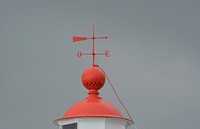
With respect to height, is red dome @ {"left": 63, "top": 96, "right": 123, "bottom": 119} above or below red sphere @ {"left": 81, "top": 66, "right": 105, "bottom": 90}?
below

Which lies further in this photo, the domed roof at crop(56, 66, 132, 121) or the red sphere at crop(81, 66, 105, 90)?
the red sphere at crop(81, 66, 105, 90)

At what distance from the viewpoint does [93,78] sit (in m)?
29.9

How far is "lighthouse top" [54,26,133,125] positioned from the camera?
28875mm

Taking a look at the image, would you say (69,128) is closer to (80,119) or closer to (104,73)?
(80,119)

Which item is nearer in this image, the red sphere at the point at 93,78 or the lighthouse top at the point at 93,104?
the lighthouse top at the point at 93,104

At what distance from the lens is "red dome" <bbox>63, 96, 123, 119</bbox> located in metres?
28.8

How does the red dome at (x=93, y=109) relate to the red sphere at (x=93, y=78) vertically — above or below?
below

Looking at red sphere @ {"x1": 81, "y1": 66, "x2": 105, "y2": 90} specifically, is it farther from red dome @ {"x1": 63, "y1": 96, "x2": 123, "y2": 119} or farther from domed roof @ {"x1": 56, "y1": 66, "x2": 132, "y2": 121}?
red dome @ {"x1": 63, "y1": 96, "x2": 123, "y2": 119}

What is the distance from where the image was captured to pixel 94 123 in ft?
93.4

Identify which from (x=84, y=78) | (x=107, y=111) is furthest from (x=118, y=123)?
(x=84, y=78)

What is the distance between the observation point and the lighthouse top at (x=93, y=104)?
94.7 feet

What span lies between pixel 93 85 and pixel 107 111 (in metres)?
1.60

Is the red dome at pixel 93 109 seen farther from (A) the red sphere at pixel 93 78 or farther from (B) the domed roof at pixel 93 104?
(A) the red sphere at pixel 93 78

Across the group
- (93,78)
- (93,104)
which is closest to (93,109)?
(93,104)
